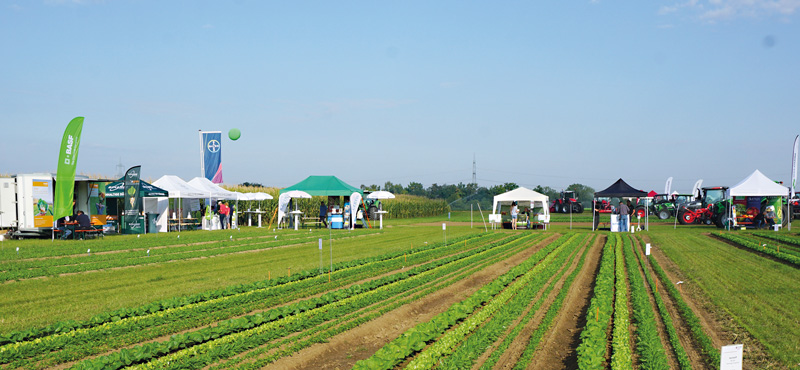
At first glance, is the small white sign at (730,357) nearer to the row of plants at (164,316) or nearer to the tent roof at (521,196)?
the row of plants at (164,316)

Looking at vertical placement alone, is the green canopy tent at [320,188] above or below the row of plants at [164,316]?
above

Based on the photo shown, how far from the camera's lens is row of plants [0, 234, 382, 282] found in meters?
14.2

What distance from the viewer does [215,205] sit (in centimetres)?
3647

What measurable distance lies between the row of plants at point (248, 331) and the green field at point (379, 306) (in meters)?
0.02

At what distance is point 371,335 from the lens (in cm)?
855

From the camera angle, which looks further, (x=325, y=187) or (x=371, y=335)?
(x=325, y=187)

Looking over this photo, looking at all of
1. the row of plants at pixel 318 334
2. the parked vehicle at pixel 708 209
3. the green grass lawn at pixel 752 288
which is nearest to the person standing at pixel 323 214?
the green grass lawn at pixel 752 288

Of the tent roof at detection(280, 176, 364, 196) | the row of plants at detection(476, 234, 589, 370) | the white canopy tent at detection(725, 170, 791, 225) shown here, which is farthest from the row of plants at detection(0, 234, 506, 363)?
the white canopy tent at detection(725, 170, 791, 225)

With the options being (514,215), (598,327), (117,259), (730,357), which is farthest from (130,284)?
(514,215)

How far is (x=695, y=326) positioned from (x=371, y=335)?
4577mm

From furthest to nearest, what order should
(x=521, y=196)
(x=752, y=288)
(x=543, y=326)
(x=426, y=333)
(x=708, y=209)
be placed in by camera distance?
1. (x=708, y=209)
2. (x=521, y=196)
3. (x=752, y=288)
4. (x=543, y=326)
5. (x=426, y=333)

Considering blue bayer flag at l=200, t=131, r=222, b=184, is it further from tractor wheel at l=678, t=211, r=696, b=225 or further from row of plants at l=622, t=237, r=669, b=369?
row of plants at l=622, t=237, r=669, b=369

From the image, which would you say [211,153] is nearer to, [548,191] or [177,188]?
[177,188]

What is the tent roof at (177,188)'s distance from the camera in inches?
1191
